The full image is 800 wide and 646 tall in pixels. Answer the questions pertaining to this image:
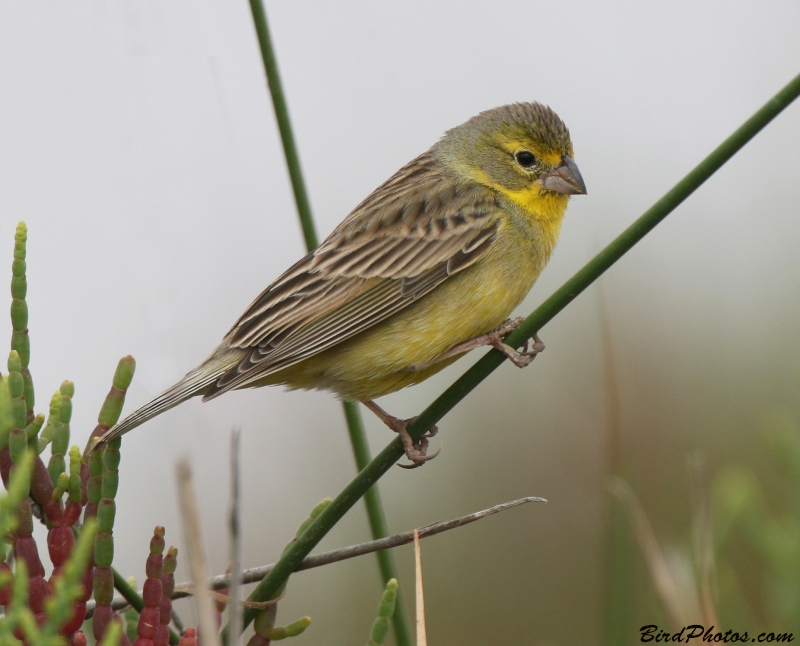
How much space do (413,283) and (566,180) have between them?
37.4 inches

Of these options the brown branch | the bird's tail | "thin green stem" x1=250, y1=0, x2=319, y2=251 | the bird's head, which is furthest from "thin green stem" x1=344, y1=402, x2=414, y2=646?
the bird's head

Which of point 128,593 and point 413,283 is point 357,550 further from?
point 413,283

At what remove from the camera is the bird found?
409 cm

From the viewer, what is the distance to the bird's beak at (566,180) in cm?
464

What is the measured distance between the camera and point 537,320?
2623 millimetres

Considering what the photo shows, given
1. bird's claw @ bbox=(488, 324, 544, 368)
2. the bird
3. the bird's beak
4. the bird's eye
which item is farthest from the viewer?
the bird's eye

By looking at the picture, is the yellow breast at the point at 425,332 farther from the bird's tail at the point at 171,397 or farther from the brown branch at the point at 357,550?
the brown branch at the point at 357,550

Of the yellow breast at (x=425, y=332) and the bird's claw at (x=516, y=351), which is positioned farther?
the yellow breast at (x=425, y=332)

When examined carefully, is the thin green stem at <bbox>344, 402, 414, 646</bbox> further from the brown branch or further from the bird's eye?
the bird's eye

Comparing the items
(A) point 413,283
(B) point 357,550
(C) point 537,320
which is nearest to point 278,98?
(C) point 537,320

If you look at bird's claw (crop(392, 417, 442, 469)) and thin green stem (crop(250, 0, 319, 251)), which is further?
bird's claw (crop(392, 417, 442, 469))

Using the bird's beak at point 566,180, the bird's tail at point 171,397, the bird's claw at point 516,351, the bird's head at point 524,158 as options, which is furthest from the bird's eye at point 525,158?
the bird's tail at point 171,397

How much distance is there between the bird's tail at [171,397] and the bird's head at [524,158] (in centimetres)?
163

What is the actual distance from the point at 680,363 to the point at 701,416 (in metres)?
0.57
